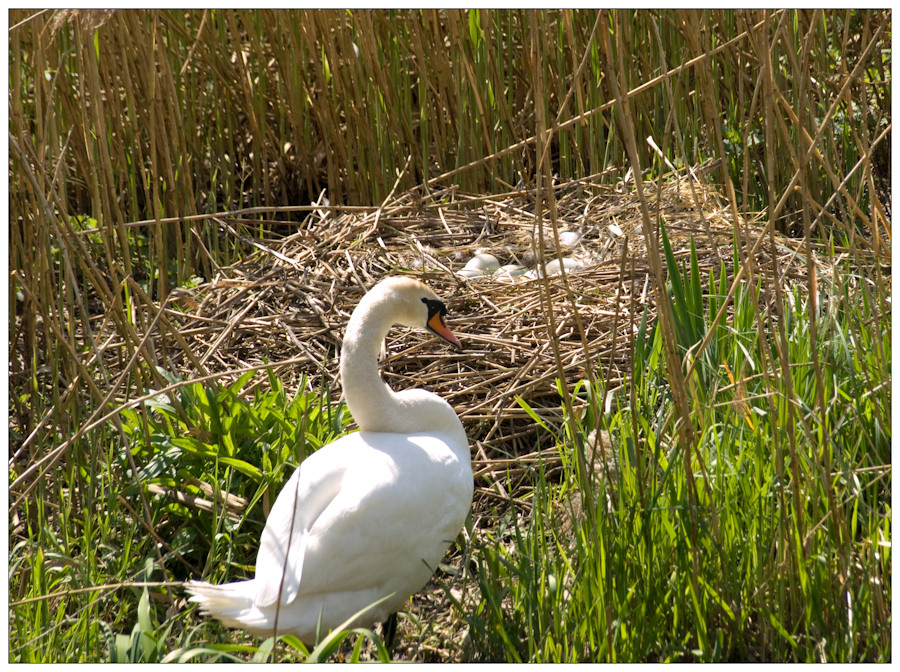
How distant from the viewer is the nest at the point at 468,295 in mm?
3279

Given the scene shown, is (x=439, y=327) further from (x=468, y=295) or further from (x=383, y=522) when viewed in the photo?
(x=468, y=295)

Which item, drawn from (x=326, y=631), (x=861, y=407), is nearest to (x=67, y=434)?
(x=326, y=631)

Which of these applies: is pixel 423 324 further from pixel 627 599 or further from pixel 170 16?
pixel 170 16

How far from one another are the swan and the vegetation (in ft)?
0.38

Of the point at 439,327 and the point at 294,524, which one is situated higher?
the point at 439,327

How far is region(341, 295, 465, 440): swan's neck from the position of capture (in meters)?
2.50

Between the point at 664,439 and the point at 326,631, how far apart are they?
1031mm

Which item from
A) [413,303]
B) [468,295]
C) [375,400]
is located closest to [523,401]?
[413,303]

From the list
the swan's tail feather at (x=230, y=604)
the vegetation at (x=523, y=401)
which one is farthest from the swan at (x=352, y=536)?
the vegetation at (x=523, y=401)

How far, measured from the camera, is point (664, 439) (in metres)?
2.46

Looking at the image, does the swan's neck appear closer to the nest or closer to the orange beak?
the orange beak

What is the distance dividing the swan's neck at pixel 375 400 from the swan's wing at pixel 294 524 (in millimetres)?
269

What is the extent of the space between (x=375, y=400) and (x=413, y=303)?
36 cm

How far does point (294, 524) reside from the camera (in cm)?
219
